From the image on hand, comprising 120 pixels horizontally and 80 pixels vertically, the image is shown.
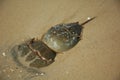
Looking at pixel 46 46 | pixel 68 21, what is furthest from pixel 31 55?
pixel 68 21

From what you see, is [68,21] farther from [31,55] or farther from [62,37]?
[31,55]

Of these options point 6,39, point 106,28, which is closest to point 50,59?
point 6,39

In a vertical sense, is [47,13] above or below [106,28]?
above

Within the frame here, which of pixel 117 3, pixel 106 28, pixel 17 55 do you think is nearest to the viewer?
pixel 17 55

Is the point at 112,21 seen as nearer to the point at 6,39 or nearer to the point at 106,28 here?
the point at 106,28
